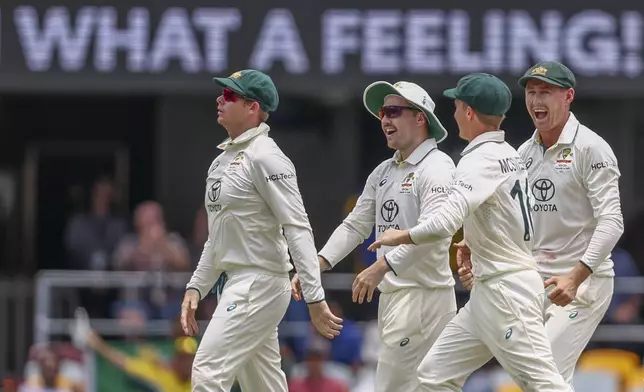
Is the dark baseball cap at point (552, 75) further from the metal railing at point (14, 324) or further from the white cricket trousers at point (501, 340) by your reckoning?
the metal railing at point (14, 324)

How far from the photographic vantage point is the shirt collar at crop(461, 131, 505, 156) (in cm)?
917

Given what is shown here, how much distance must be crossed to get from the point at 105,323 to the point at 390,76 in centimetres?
333

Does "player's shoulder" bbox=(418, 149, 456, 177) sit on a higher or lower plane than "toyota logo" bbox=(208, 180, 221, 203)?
higher

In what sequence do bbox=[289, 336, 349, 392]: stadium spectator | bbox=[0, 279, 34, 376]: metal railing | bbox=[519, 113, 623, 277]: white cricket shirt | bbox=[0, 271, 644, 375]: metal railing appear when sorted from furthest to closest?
bbox=[0, 279, 34, 376]: metal railing < bbox=[0, 271, 644, 375]: metal railing < bbox=[289, 336, 349, 392]: stadium spectator < bbox=[519, 113, 623, 277]: white cricket shirt

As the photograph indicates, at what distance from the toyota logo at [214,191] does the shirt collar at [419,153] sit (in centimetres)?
99

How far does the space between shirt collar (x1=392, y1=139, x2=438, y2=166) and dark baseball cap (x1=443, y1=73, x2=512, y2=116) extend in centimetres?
49

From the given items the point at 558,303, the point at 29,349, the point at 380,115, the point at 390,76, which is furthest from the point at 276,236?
the point at 29,349

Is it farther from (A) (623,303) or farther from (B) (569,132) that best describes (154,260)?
(B) (569,132)

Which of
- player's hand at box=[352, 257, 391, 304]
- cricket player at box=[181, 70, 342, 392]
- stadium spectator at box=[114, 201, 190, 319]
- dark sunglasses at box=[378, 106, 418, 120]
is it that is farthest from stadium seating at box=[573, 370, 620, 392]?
player's hand at box=[352, 257, 391, 304]

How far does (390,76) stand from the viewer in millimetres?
15344

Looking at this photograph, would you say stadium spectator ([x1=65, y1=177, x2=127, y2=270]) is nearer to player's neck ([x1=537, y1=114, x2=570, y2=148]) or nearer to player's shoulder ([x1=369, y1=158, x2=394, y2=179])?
player's shoulder ([x1=369, y1=158, x2=394, y2=179])

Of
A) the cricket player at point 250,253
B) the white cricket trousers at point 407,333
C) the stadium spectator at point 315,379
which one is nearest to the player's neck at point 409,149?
the cricket player at point 250,253

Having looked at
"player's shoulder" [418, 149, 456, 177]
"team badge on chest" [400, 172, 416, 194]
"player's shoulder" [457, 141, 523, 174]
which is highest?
"player's shoulder" [457, 141, 523, 174]

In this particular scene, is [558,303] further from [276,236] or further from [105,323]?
[105,323]
